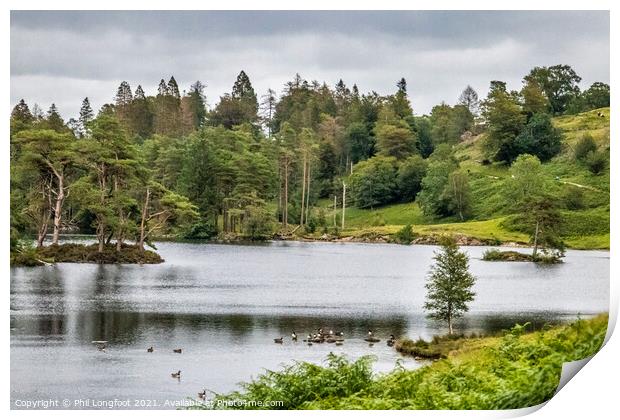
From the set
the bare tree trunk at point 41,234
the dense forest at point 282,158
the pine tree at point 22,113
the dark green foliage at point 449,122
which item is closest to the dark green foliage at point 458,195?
the dense forest at point 282,158

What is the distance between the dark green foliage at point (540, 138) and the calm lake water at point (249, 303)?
3.77 ft

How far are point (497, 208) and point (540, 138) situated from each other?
0.87 meters

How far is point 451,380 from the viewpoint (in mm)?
11914

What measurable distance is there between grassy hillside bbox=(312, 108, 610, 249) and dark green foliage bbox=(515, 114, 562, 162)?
Result: 83 mm

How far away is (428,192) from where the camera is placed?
1386 cm

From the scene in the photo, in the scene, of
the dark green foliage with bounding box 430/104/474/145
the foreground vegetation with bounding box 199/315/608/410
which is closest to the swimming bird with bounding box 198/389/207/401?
the foreground vegetation with bounding box 199/315/608/410

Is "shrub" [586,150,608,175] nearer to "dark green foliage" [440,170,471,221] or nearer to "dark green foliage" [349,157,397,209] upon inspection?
"dark green foliage" [440,170,471,221]

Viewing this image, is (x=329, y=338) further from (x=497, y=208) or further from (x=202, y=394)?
(x=497, y=208)

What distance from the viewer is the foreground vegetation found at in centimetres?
1160

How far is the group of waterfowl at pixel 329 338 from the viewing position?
13320 mm

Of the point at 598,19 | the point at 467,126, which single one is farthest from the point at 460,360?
the point at 598,19

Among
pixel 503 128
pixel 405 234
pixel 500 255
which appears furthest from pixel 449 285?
pixel 503 128

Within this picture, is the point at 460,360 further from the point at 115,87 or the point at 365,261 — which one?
the point at 115,87

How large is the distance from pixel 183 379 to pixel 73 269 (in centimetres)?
191
